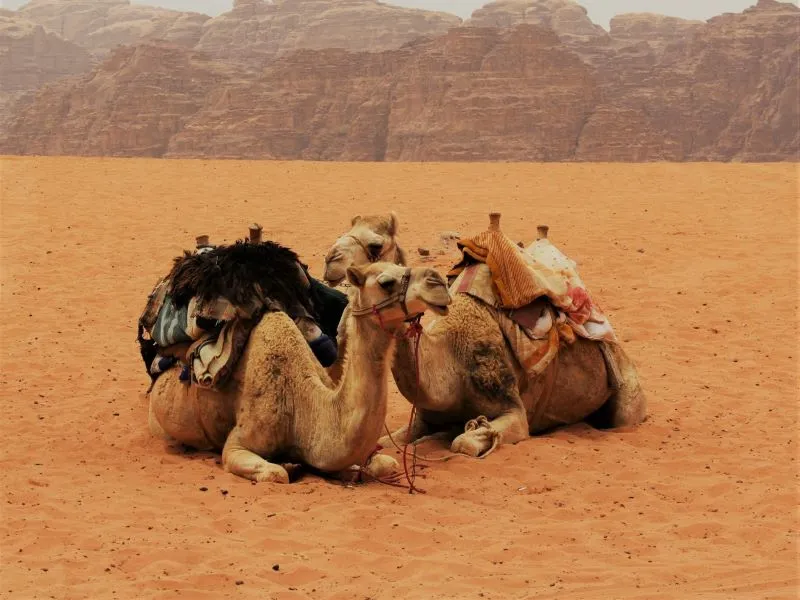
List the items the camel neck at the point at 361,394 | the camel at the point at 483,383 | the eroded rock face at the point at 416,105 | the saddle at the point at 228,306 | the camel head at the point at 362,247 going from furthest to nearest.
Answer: the eroded rock face at the point at 416,105 → the saddle at the point at 228,306 → the camel at the point at 483,383 → the camel head at the point at 362,247 → the camel neck at the point at 361,394

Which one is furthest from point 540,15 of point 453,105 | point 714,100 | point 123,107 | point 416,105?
point 123,107

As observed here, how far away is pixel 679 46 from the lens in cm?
15738

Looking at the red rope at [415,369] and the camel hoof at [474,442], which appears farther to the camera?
the camel hoof at [474,442]

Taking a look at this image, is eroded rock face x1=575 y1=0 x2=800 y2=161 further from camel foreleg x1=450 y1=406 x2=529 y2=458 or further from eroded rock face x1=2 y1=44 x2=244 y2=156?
camel foreleg x1=450 y1=406 x2=529 y2=458

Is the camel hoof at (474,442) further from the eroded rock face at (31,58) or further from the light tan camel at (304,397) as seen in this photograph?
the eroded rock face at (31,58)

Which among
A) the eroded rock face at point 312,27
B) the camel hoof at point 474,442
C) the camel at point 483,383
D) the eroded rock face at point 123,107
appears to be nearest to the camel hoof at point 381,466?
the camel at point 483,383

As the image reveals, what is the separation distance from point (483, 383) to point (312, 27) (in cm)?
17878

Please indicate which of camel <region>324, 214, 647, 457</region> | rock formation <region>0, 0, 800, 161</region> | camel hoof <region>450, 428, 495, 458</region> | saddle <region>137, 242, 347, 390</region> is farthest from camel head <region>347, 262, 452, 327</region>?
rock formation <region>0, 0, 800, 161</region>

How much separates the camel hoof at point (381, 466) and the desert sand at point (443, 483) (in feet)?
0.44

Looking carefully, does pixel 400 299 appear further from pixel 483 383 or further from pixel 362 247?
pixel 483 383

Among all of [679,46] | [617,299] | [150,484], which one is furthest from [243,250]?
[679,46]

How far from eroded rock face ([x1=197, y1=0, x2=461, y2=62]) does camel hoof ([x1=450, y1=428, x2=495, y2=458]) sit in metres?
170

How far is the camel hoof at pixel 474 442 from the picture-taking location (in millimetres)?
7855

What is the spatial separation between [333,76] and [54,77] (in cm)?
5699
